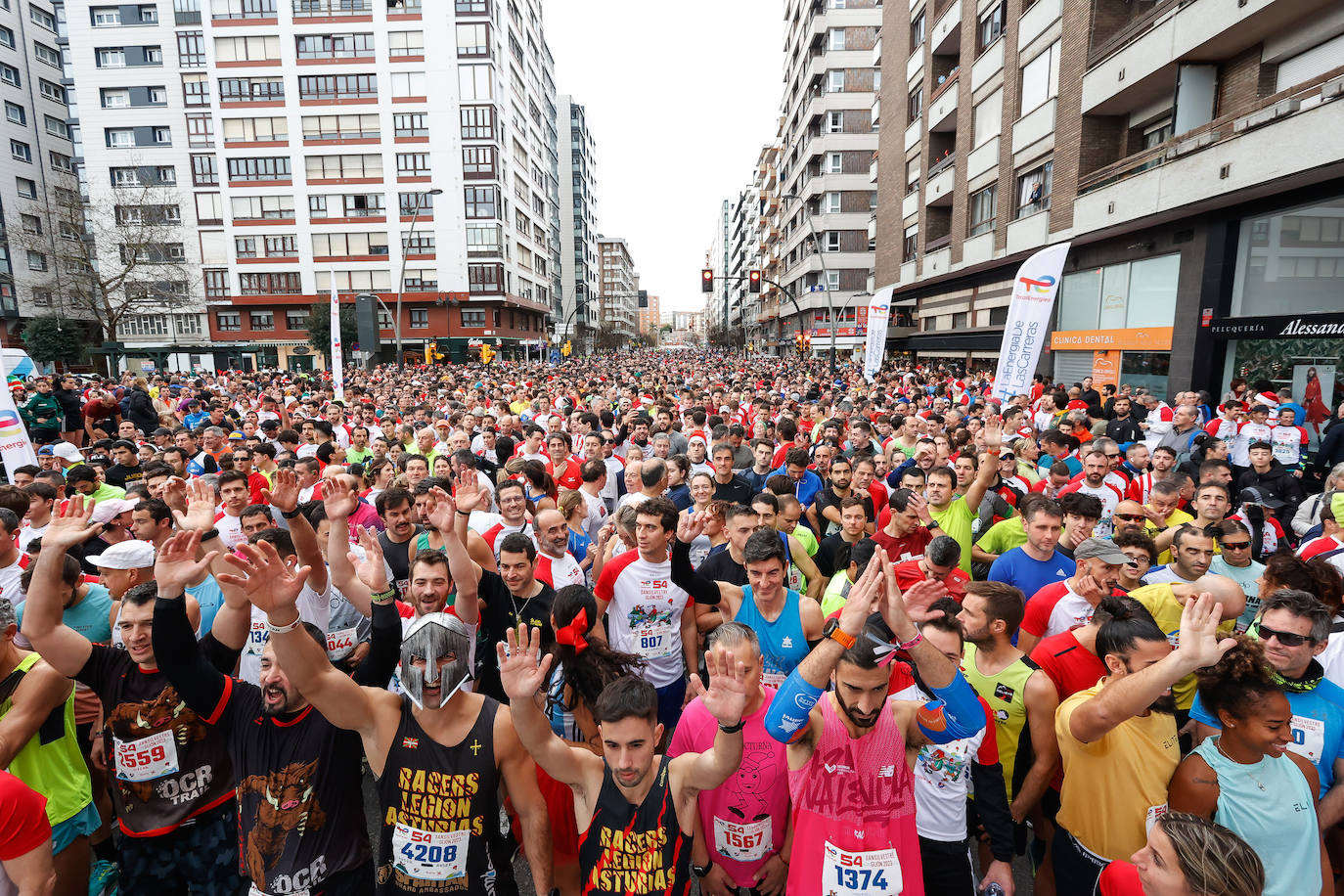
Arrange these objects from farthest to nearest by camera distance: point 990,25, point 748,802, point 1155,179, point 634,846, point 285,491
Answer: point 990,25 < point 1155,179 < point 285,491 < point 748,802 < point 634,846

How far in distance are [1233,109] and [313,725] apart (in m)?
20.9

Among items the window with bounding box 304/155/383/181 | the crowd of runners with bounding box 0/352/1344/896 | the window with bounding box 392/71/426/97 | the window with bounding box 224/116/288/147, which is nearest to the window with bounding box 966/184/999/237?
the crowd of runners with bounding box 0/352/1344/896

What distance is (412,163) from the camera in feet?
176

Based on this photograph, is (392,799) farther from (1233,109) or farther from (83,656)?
(1233,109)

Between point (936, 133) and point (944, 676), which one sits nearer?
point (944, 676)

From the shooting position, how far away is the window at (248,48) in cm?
5138

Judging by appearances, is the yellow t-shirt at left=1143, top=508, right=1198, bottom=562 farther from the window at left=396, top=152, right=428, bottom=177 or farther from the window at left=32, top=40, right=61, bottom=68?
the window at left=32, top=40, right=61, bottom=68

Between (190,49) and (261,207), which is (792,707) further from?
(190,49)

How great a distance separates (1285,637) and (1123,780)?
1.11 metres

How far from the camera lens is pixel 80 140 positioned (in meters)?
59.2

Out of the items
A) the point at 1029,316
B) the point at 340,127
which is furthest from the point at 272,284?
the point at 1029,316

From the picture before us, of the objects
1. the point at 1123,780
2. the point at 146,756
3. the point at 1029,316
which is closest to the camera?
the point at 1123,780

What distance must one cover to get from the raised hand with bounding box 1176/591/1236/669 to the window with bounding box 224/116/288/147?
6547 centimetres

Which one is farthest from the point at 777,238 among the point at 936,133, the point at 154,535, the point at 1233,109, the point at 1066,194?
the point at 154,535
